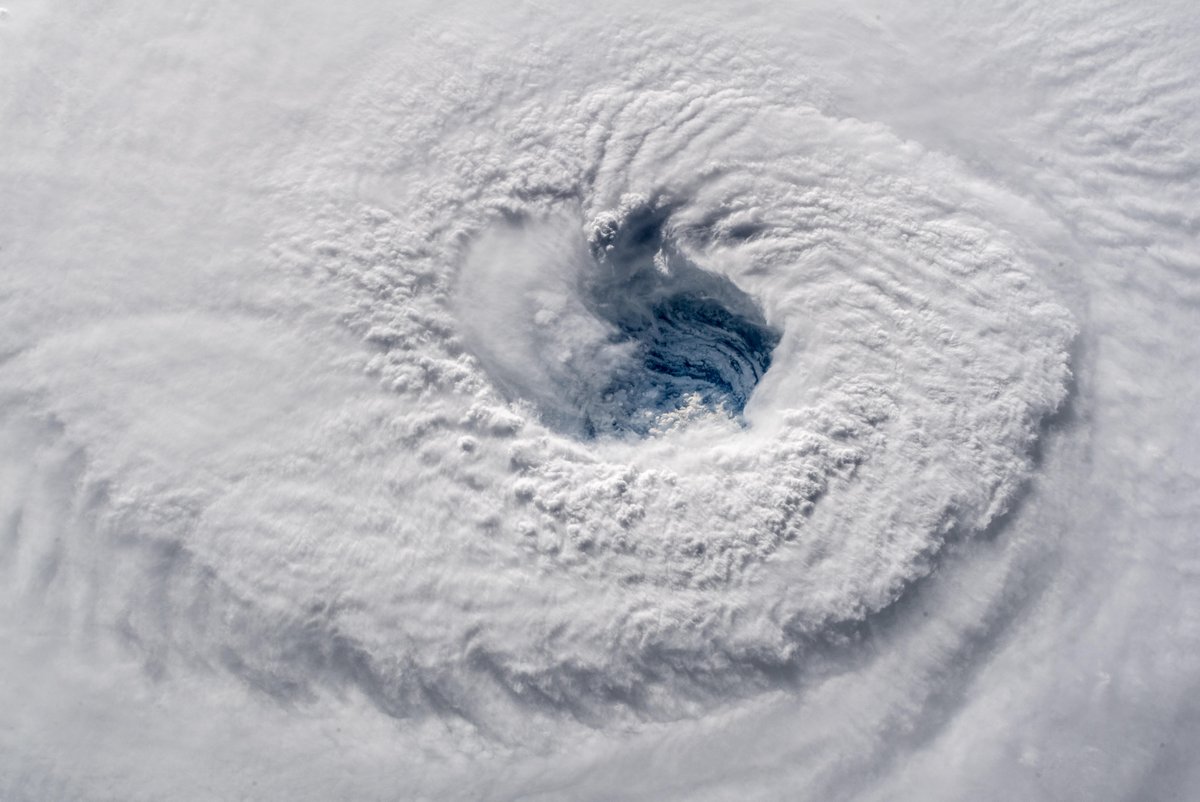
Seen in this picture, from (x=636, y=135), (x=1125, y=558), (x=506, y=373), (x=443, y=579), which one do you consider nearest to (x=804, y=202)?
(x=636, y=135)

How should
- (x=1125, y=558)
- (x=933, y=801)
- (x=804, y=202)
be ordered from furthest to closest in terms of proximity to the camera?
(x=804, y=202) < (x=1125, y=558) < (x=933, y=801)

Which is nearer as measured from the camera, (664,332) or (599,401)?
(599,401)

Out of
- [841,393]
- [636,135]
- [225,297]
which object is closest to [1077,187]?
[841,393]

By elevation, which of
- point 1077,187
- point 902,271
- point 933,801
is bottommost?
point 933,801

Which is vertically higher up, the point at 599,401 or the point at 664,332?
the point at 664,332

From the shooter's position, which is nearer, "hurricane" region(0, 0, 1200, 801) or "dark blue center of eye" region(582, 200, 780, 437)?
"hurricane" region(0, 0, 1200, 801)

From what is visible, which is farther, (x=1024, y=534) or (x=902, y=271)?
(x=902, y=271)

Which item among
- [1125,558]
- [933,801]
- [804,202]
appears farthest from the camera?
[804,202]

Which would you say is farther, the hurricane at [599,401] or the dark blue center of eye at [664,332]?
the dark blue center of eye at [664,332]

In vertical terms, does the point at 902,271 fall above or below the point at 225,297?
above

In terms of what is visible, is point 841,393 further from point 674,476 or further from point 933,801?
point 933,801
